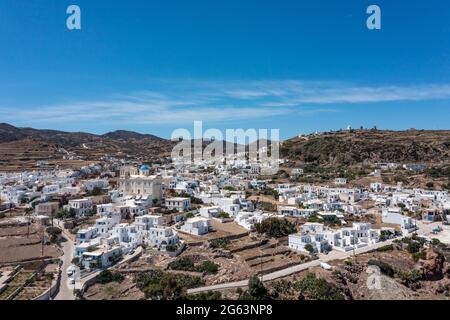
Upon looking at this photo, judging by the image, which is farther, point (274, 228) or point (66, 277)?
point (274, 228)

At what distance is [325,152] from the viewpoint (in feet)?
226

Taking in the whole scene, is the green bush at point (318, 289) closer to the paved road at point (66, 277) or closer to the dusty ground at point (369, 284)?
the dusty ground at point (369, 284)

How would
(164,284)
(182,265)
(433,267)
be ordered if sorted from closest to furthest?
(164,284), (182,265), (433,267)

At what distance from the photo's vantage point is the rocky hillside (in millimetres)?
64125

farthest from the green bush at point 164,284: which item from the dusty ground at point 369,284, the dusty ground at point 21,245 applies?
the dusty ground at point 21,245

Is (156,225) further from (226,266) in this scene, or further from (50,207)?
(50,207)

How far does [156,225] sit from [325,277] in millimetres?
10993

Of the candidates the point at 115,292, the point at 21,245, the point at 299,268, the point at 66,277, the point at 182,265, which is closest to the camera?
the point at 115,292

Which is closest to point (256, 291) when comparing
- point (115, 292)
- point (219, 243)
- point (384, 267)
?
point (115, 292)

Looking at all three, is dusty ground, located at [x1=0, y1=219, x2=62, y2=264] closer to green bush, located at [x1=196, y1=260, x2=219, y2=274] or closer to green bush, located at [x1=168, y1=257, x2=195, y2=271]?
green bush, located at [x1=168, y1=257, x2=195, y2=271]

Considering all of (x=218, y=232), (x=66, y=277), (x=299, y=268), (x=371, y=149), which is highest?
(x=371, y=149)

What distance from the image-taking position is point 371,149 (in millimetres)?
67000

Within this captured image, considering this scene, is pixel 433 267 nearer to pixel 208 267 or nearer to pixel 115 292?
pixel 208 267
